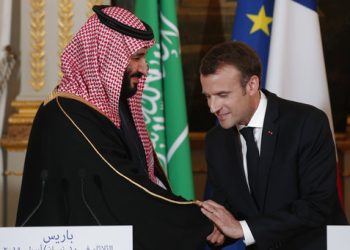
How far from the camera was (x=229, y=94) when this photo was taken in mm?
3391

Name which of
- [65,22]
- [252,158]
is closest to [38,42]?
[65,22]

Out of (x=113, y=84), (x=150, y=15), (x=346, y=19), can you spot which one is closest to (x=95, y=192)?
(x=113, y=84)

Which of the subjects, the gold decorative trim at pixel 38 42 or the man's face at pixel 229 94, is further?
the gold decorative trim at pixel 38 42

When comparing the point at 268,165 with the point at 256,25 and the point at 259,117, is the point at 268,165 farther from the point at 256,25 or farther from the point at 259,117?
the point at 256,25

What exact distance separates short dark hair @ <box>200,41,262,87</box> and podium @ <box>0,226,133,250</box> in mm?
1019

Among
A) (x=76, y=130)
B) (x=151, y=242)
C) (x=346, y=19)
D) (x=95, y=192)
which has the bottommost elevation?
(x=151, y=242)

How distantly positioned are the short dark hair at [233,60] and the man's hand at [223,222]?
559 millimetres

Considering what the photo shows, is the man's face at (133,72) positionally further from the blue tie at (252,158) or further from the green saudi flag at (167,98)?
the green saudi flag at (167,98)

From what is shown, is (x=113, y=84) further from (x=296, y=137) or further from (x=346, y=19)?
(x=346, y=19)

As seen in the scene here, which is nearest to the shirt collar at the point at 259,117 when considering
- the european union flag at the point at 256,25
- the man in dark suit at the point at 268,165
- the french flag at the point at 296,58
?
the man in dark suit at the point at 268,165

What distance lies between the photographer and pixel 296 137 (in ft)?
11.0

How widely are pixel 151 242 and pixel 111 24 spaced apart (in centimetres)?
101

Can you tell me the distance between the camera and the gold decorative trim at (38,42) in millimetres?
5129

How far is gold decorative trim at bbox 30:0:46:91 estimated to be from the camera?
513 centimetres
